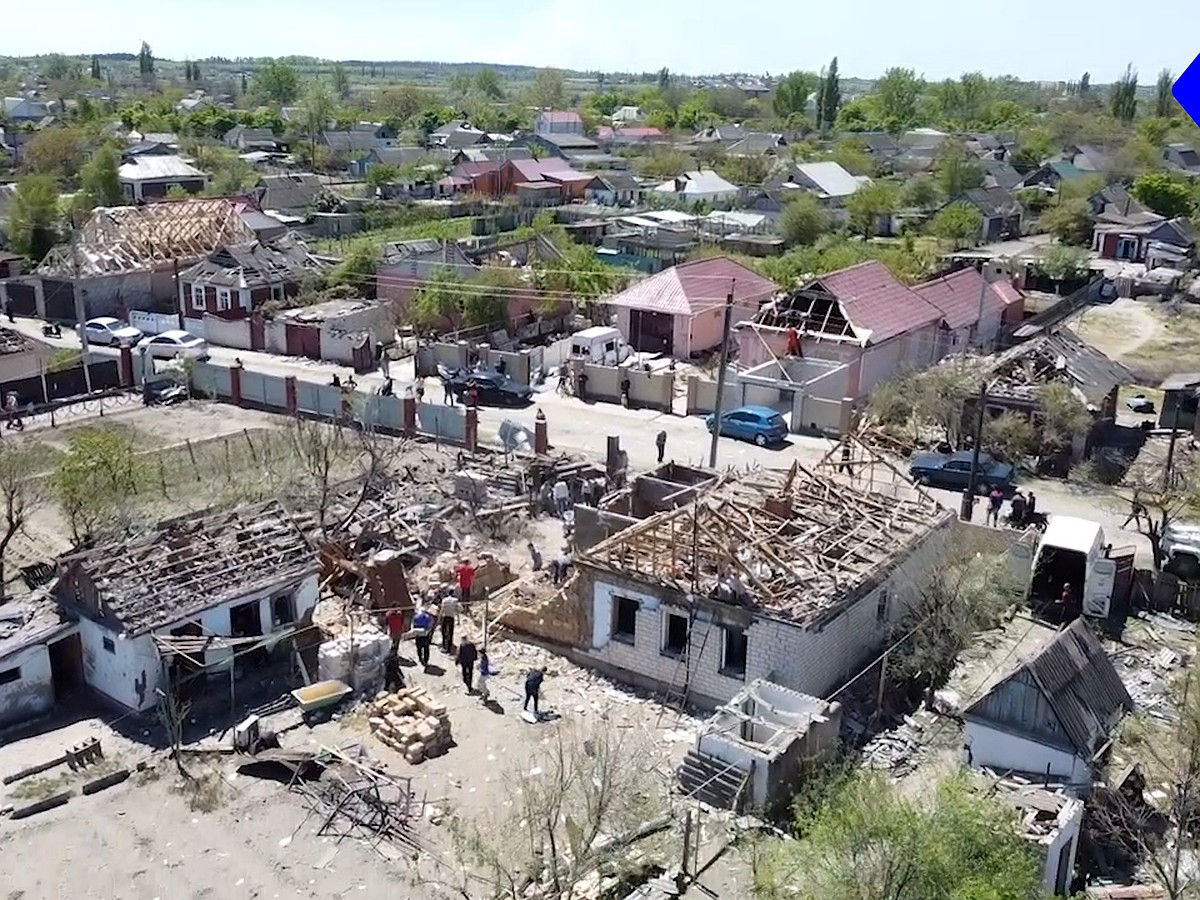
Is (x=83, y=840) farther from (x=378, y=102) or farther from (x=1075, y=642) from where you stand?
(x=378, y=102)

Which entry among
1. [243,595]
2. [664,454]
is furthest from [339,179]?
[243,595]

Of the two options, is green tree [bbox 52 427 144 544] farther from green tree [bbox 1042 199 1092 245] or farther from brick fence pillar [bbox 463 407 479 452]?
green tree [bbox 1042 199 1092 245]

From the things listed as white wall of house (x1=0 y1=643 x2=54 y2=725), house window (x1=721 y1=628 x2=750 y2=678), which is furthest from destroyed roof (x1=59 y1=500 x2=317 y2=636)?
house window (x1=721 y1=628 x2=750 y2=678)

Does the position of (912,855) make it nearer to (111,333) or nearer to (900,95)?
(111,333)

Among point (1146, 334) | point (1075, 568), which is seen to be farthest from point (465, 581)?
point (1146, 334)

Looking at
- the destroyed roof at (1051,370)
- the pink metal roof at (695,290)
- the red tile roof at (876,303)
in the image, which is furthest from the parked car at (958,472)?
the pink metal roof at (695,290)

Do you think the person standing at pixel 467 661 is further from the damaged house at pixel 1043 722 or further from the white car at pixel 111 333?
the white car at pixel 111 333
